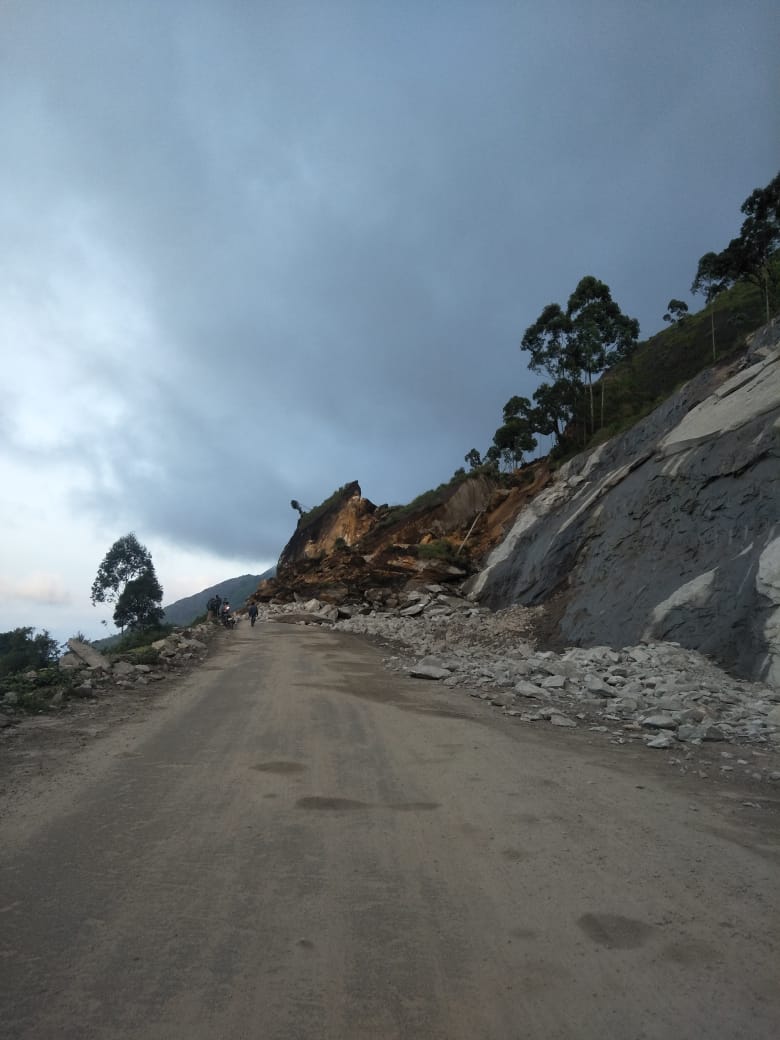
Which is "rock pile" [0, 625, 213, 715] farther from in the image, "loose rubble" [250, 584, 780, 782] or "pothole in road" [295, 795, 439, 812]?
"loose rubble" [250, 584, 780, 782]

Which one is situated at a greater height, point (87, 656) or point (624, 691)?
point (87, 656)

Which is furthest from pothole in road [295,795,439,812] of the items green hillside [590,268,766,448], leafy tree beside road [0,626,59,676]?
leafy tree beside road [0,626,59,676]

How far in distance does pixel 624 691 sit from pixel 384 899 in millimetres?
7293

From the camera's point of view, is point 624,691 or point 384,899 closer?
point 384,899

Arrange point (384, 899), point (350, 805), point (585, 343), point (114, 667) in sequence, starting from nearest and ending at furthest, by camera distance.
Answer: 1. point (384, 899)
2. point (350, 805)
3. point (114, 667)
4. point (585, 343)

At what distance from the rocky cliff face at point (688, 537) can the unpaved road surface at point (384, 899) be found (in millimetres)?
5931

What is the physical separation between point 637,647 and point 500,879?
9467 millimetres

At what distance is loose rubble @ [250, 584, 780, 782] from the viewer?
703 cm

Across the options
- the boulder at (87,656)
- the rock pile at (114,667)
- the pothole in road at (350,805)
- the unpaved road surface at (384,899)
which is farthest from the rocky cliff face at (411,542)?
the pothole in road at (350,805)

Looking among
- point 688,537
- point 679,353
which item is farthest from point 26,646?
point 679,353

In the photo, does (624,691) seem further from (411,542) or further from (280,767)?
(411,542)

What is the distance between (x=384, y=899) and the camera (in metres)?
3.25

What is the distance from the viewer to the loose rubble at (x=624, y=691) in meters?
7.03

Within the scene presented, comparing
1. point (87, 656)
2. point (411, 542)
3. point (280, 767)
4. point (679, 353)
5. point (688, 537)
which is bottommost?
point (280, 767)
